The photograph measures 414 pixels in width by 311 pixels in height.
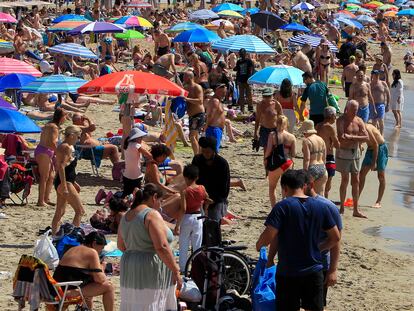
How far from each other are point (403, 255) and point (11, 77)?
7.89 metres

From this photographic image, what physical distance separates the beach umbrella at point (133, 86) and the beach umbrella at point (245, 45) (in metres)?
9.43

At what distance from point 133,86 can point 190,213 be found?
4183 mm

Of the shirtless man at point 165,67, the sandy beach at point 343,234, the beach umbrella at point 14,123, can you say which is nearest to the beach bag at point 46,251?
the sandy beach at point 343,234

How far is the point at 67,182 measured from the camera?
11.2m

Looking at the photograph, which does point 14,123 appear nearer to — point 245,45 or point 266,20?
point 245,45

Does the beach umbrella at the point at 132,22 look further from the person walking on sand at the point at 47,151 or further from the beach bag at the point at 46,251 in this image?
the beach bag at the point at 46,251

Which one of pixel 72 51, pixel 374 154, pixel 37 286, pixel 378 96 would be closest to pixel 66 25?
pixel 72 51

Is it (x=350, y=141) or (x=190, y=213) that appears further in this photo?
(x=350, y=141)

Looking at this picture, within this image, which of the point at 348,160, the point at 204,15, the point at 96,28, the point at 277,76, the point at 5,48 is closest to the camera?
the point at 348,160

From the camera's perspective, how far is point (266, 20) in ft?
110

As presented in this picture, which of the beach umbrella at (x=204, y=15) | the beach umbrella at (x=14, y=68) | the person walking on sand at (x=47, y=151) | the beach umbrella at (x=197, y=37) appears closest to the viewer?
the person walking on sand at (x=47, y=151)

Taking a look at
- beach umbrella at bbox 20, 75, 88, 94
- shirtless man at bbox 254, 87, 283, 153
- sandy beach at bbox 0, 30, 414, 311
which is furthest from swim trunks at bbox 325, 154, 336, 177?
beach umbrella at bbox 20, 75, 88, 94

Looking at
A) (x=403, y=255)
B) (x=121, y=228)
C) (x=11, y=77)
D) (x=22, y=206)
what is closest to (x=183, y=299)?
(x=121, y=228)

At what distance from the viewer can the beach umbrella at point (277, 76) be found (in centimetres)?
1834
